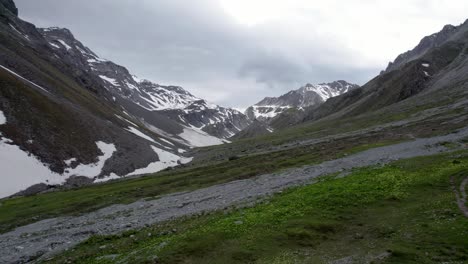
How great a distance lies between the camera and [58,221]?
1786 inches

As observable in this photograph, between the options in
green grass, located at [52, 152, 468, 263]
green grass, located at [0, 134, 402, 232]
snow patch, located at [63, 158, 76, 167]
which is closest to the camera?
green grass, located at [52, 152, 468, 263]

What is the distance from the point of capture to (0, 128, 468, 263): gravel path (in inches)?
1309

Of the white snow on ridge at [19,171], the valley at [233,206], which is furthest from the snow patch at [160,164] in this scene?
the white snow on ridge at [19,171]

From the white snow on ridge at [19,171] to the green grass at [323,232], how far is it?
5043 centimetres

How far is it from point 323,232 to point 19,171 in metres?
71.7

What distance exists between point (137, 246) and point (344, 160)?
143 feet

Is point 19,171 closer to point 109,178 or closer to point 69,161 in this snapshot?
point 69,161

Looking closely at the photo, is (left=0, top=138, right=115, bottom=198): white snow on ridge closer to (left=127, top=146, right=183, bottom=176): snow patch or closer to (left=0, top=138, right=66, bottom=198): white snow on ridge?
(left=0, top=138, right=66, bottom=198): white snow on ridge

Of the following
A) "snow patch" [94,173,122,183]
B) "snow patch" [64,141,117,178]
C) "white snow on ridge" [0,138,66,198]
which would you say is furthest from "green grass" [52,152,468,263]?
"snow patch" [94,173,122,183]

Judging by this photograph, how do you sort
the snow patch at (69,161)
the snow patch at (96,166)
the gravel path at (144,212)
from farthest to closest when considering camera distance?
the snow patch at (96,166) < the snow patch at (69,161) < the gravel path at (144,212)

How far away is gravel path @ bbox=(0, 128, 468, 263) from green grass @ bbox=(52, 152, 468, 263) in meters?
4.50

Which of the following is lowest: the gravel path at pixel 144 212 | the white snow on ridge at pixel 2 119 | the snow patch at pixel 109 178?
the gravel path at pixel 144 212

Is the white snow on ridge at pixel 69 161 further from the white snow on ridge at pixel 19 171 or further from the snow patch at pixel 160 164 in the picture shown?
the snow patch at pixel 160 164

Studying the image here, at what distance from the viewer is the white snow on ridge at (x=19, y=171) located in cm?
7025
